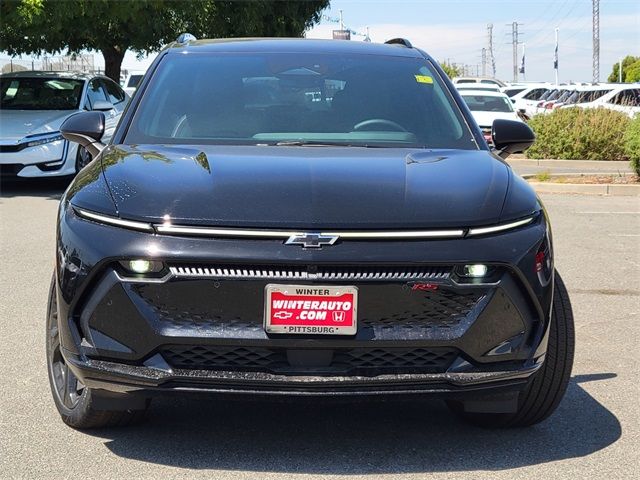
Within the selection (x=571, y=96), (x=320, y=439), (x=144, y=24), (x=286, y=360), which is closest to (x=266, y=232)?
(x=286, y=360)

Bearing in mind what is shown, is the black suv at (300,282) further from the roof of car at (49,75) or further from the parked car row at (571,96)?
the parked car row at (571,96)

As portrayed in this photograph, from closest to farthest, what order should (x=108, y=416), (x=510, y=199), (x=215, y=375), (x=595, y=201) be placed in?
(x=215, y=375)
(x=510, y=199)
(x=108, y=416)
(x=595, y=201)

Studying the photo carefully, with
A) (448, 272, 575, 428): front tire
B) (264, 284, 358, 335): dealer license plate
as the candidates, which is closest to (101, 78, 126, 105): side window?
(448, 272, 575, 428): front tire

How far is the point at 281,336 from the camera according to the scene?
3.74m

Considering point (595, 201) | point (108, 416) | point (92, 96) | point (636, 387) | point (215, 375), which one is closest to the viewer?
point (215, 375)

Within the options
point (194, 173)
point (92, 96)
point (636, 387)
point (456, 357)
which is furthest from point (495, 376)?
point (92, 96)

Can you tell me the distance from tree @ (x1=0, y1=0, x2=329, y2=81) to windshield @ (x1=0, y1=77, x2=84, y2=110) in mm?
2137

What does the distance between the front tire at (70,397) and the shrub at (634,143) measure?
13.4 m

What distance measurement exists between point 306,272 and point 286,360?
0.32 meters

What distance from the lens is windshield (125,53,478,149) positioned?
16.2 ft

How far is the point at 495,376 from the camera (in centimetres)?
389

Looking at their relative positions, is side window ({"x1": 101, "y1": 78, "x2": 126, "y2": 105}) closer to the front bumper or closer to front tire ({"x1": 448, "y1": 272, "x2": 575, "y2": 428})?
front tire ({"x1": 448, "y1": 272, "x2": 575, "y2": 428})

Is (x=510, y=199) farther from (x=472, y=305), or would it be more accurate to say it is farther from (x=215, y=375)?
(x=215, y=375)

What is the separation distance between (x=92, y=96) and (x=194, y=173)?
42.1 ft
